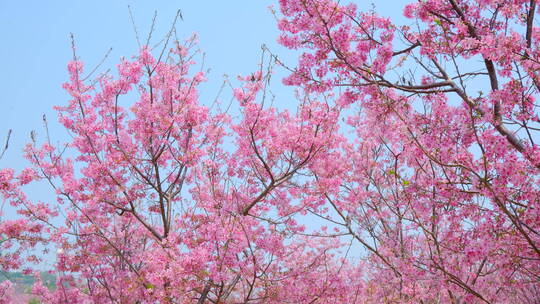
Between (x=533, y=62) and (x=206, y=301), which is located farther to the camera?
(x=206, y=301)

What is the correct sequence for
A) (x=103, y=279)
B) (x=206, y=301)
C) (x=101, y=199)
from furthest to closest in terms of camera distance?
(x=103, y=279), (x=101, y=199), (x=206, y=301)

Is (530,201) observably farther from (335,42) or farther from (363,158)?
(363,158)

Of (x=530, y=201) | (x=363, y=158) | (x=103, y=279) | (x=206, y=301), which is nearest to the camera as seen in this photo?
(x=530, y=201)

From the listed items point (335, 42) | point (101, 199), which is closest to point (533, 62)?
point (335, 42)

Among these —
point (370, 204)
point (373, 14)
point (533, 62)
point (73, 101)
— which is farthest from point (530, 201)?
point (73, 101)

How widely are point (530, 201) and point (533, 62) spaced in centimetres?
152

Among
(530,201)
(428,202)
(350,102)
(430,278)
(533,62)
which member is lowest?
(430,278)

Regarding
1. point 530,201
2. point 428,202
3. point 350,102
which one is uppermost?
point 350,102

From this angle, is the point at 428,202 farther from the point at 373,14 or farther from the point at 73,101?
the point at 73,101

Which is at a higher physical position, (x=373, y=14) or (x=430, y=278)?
(x=373, y=14)

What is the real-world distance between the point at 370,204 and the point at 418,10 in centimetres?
473

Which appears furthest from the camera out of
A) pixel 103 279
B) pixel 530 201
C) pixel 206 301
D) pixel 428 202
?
pixel 103 279

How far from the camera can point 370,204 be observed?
962cm

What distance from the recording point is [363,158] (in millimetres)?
10281
